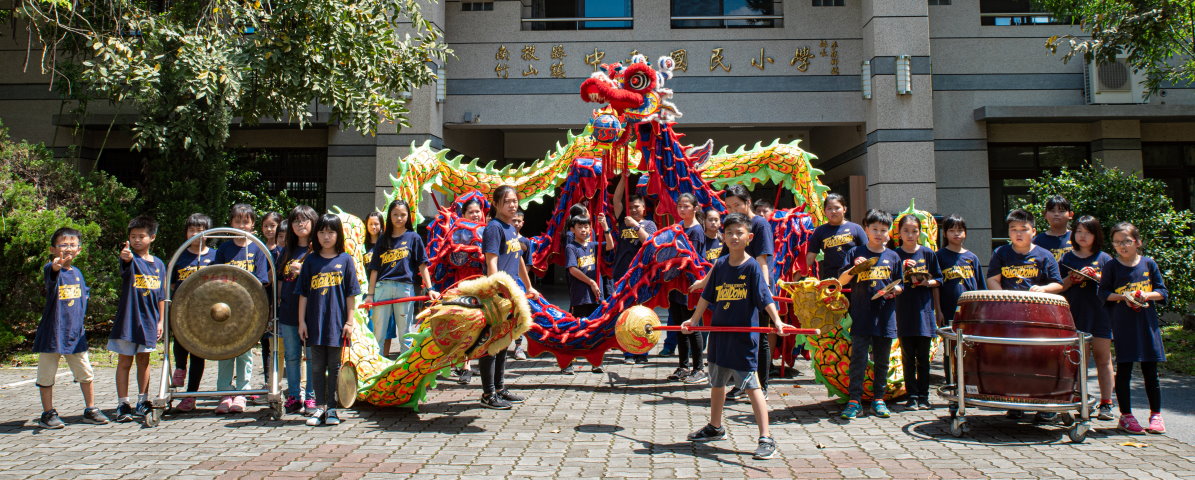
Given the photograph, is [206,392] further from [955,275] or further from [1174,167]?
[1174,167]

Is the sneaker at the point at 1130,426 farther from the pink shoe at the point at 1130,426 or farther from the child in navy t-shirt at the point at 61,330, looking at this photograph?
the child in navy t-shirt at the point at 61,330

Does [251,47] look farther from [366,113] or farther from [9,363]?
[9,363]

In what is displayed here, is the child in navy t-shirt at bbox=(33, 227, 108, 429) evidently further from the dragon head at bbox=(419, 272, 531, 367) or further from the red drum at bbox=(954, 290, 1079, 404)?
the red drum at bbox=(954, 290, 1079, 404)

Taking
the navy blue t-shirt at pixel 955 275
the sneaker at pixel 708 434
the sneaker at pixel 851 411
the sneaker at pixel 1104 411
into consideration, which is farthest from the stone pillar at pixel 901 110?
the sneaker at pixel 708 434

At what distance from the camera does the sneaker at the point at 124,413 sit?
19.3ft

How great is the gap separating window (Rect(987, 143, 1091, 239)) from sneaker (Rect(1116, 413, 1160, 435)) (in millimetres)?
9859

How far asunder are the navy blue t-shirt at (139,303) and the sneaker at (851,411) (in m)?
5.00

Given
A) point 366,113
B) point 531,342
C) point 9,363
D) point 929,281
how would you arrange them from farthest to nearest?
point 366,113
point 9,363
point 531,342
point 929,281

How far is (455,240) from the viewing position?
7.97 m

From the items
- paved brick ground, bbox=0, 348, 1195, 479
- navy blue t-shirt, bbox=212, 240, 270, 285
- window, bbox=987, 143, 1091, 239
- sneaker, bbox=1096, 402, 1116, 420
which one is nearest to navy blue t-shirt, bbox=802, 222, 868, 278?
paved brick ground, bbox=0, 348, 1195, 479

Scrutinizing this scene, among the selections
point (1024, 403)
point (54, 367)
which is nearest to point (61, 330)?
point (54, 367)

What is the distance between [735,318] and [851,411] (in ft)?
4.81

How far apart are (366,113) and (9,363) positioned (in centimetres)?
475

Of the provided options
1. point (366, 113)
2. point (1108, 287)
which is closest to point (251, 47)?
point (366, 113)
